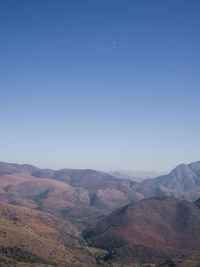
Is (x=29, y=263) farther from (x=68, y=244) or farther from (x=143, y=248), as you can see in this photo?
(x=143, y=248)

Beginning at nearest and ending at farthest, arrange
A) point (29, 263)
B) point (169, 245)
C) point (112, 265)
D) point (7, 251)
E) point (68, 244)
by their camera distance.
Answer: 1. point (29, 263)
2. point (7, 251)
3. point (112, 265)
4. point (68, 244)
5. point (169, 245)

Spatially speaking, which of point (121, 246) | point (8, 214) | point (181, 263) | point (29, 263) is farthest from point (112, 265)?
point (8, 214)

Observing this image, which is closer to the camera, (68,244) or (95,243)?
(68,244)

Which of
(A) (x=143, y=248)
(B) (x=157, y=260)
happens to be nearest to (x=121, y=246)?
(A) (x=143, y=248)

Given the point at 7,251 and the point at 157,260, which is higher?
the point at 7,251

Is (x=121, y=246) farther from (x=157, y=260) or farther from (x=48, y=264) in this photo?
(x=48, y=264)

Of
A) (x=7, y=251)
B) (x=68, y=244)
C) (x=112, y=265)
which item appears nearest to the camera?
(x=7, y=251)
